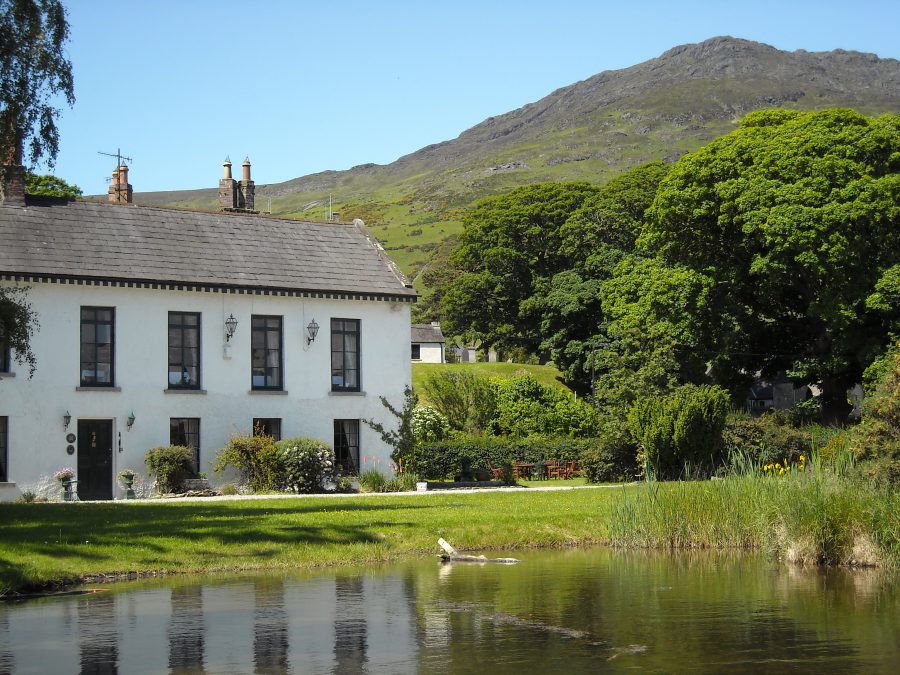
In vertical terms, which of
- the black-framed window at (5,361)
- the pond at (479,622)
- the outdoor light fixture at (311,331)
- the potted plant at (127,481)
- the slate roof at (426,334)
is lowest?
the pond at (479,622)

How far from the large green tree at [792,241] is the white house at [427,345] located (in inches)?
1707

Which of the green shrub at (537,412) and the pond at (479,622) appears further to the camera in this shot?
the green shrub at (537,412)

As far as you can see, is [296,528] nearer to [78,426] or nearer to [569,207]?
[78,426]

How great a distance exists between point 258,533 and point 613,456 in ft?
51.5

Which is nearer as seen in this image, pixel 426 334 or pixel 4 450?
pixel 4 450

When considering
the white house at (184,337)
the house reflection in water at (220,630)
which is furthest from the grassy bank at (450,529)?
the white house at (184,337)

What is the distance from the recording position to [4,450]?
97.3 ft

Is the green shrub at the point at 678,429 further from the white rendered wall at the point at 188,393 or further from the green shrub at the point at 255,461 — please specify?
the green shrub at the point at 255,461

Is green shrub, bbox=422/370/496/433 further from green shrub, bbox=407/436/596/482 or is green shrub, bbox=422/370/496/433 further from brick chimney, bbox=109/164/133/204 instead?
brick chimney, bbox=109/164/133/204

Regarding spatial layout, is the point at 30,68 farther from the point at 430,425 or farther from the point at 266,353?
the point at 430,425

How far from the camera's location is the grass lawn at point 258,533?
17250mm

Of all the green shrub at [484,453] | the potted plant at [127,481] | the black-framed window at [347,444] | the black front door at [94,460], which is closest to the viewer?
the potted plant at [127,481]

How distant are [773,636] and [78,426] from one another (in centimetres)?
Answer: 2335

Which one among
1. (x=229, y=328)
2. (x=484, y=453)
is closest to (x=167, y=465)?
(x=229, y=328)
